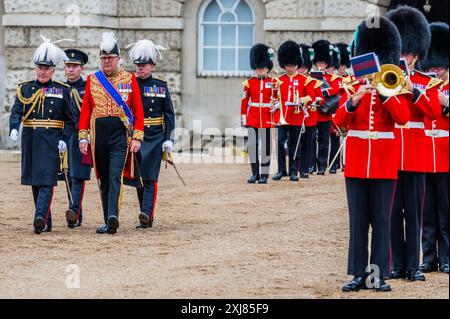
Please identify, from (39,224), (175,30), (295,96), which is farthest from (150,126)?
(175,30)

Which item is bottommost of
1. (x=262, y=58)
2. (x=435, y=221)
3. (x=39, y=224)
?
(x=39, y=224)

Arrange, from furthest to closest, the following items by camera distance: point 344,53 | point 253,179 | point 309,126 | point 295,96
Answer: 1. point 344,53
2. point 309,126
3. point 295,96
4. point 253,179

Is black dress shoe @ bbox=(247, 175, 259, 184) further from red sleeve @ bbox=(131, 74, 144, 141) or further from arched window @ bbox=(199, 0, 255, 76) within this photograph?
arched window @ bbox=(199, 0, 255, 76)

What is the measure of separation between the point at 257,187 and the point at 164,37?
5501mm

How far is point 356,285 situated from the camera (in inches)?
290

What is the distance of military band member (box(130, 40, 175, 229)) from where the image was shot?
1048 cm

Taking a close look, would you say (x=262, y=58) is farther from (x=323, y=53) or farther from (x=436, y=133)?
(x=436, y=133)

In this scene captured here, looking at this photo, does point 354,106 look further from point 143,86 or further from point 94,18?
point 94,18

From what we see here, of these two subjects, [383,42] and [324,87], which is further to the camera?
[324,87]

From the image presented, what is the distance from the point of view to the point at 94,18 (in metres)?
18.6

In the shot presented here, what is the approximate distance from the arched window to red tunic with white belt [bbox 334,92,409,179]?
11928mm

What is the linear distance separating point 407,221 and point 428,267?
0.50 m
